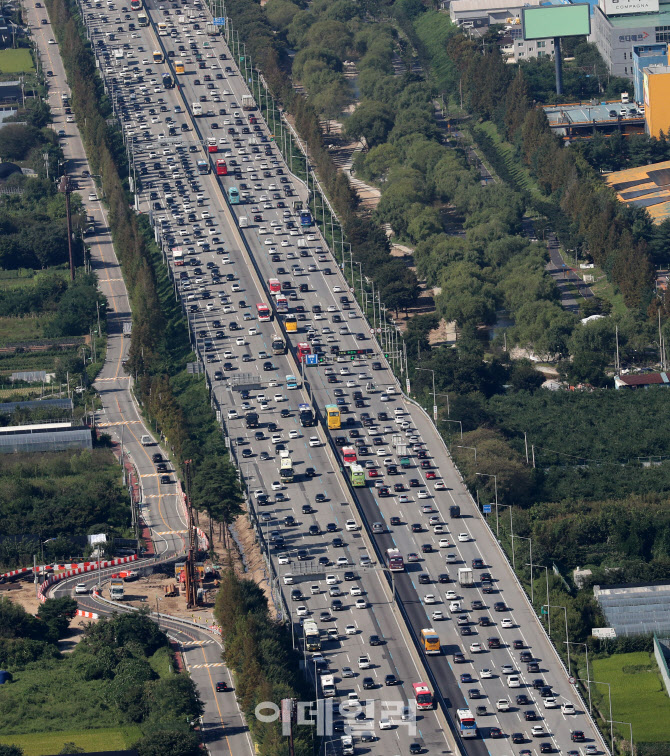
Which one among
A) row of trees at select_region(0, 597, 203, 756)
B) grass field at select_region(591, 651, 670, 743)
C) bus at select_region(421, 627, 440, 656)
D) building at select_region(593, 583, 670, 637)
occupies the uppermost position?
row of trees at select_region(0, 597, 203, 756)

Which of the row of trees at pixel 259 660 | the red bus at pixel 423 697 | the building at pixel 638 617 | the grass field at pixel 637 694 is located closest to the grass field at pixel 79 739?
the row of trees at pixel 259 660

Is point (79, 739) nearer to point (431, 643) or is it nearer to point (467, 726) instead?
point (467, 726)

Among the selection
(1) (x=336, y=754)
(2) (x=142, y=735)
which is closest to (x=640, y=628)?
(1) (x=336, y=754)

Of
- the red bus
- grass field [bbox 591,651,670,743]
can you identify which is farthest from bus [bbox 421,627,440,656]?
grass field [bbox 591,651,670,743]

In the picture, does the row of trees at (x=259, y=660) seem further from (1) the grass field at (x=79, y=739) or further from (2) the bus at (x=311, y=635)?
(1) the grass field at (x=79, y=739)

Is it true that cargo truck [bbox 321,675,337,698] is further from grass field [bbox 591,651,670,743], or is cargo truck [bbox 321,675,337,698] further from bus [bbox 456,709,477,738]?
grass field [bbox 591,651,670,743]

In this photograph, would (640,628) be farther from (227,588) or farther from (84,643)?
(84,643)

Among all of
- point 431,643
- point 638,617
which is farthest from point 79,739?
point 638,617
